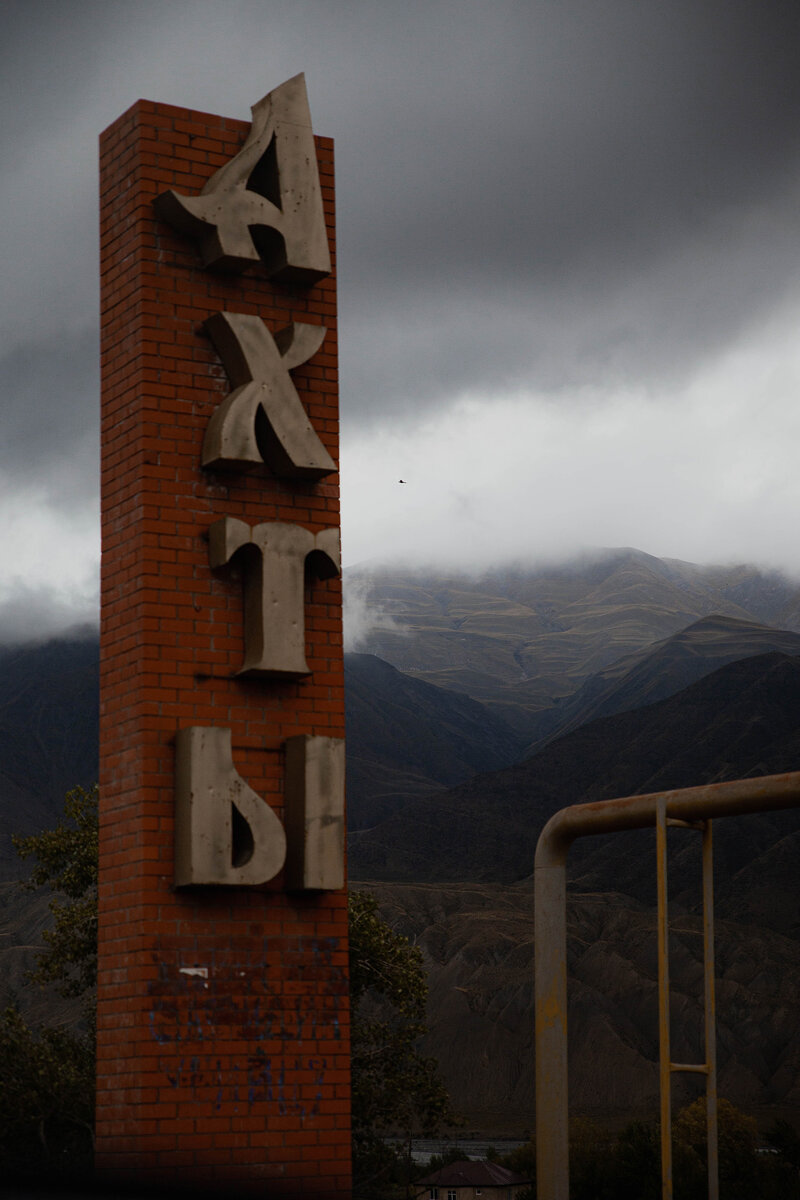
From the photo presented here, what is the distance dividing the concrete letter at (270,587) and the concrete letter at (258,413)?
44cm

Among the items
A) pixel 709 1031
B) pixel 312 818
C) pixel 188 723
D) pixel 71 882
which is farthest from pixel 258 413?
pixel 71 882

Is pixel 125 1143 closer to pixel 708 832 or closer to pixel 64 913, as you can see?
pixel 708 832

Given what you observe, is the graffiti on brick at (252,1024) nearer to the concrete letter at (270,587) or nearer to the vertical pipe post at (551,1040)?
the vertical pipe post at (551,1040)

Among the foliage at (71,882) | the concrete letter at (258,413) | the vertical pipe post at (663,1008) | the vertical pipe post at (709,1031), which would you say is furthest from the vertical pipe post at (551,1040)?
the foliage at (71,882)

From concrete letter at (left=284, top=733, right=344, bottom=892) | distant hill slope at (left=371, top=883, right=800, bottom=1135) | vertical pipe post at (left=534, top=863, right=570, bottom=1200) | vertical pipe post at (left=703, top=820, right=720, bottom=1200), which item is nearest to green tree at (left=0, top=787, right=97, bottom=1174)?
vertical pipe post at (left=534, top=863, right=570, bottom=1200)

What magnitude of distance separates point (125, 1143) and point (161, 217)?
575cm

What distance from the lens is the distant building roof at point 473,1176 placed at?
66062mm

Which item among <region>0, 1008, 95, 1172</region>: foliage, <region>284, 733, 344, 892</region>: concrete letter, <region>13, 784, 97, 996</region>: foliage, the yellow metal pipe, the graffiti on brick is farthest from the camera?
<region>13, 784, 97, 996</region>: foliage

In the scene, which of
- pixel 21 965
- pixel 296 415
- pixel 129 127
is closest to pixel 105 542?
pixel 296 415

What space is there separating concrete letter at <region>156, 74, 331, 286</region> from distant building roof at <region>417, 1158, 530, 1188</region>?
60.3 metres

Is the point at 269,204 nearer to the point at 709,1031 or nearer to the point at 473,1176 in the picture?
the point at 709,1031

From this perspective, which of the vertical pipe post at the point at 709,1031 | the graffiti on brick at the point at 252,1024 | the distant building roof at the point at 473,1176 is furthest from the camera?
the distant building roof at the point at 473,1176

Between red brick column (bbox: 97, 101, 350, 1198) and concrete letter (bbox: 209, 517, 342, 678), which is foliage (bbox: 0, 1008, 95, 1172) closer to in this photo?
red brick column (bbox: 97, 101, 350, 1198)

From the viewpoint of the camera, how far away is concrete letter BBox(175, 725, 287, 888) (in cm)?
905
